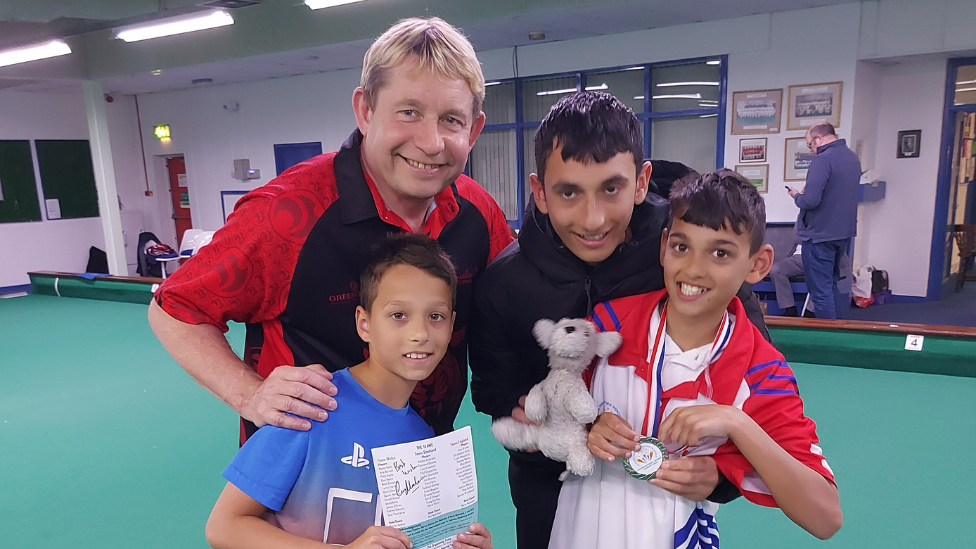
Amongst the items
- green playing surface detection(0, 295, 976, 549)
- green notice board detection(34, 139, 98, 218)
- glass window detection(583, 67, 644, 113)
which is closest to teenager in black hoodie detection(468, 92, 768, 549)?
green playing surface detection(0, 295, 976, 549)

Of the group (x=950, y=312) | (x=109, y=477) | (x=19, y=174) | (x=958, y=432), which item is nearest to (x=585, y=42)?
(x=950, y=312)

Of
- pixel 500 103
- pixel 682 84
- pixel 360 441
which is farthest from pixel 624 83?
pixel 360 441

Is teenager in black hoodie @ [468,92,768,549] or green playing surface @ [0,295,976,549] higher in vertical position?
teenager in black hoodie @ [468,92,768,549]

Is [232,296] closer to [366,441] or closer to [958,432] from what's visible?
[366,441]

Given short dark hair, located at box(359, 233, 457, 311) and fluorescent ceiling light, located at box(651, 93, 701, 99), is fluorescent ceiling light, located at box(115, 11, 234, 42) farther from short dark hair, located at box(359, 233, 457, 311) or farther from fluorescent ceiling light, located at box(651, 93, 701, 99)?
short dark hair, located at box(359, 233, 457, 311)

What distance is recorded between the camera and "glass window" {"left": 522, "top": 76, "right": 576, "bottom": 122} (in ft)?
28.5

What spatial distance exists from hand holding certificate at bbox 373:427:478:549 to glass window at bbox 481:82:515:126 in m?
8.37

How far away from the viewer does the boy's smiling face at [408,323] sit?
1384 millimetres

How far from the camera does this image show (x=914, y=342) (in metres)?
4.11

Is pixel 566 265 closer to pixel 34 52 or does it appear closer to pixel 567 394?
pixel 567 394

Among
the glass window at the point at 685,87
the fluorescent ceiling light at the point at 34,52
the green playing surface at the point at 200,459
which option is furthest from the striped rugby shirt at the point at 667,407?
the fluorescent ceiling light at the point at 34,52

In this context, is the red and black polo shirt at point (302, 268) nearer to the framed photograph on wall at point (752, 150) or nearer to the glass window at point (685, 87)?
the framed photograph on wall at point (752, 150)

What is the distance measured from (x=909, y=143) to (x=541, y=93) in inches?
181

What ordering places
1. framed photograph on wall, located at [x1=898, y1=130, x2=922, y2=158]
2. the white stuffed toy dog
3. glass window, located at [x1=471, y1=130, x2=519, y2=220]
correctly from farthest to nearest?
glass window, located at [x1=471, y1=130, x2=519, y2=220]
framed photograph on wall, located at [x1=898, y1=130, x2=922, y2=158]
the white stuffed toy dog
